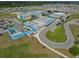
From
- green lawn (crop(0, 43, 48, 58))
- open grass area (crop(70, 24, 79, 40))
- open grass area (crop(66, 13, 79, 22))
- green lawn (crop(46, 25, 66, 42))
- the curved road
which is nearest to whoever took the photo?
green lawn (crop(0, 43, 48, 58))

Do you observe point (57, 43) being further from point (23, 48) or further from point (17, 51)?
point (17, 51)

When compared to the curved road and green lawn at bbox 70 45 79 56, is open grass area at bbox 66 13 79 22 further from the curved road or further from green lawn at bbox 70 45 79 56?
green lawn at bbox 70 45 79 56

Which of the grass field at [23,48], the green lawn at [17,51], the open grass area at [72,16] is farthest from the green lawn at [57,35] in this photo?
the open grass area at [72,16]

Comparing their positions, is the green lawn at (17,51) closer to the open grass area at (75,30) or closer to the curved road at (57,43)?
the curved road at (57,43)

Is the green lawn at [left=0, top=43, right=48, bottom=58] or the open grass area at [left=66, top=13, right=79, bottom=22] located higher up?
the open grass area at [left=66, top=13, right=79, bottom=22]

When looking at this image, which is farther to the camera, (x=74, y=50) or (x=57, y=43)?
(x=57, y=43)

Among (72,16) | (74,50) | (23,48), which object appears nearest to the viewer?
(74,50)

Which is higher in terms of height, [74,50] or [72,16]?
[72,16]

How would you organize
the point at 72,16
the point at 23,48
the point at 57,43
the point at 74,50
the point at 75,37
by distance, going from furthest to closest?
the point at 72,16 → the point at 75,37 → the point at 57,43 → the point at 23,48 → the point at 74,50

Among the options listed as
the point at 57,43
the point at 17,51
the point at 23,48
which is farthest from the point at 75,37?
the point at 17,51

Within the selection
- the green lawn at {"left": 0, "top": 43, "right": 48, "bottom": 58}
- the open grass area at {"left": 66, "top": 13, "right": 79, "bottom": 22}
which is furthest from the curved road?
the open grass area at {"left": 66, "top": 13, "right": 79, "bottom": 22}
